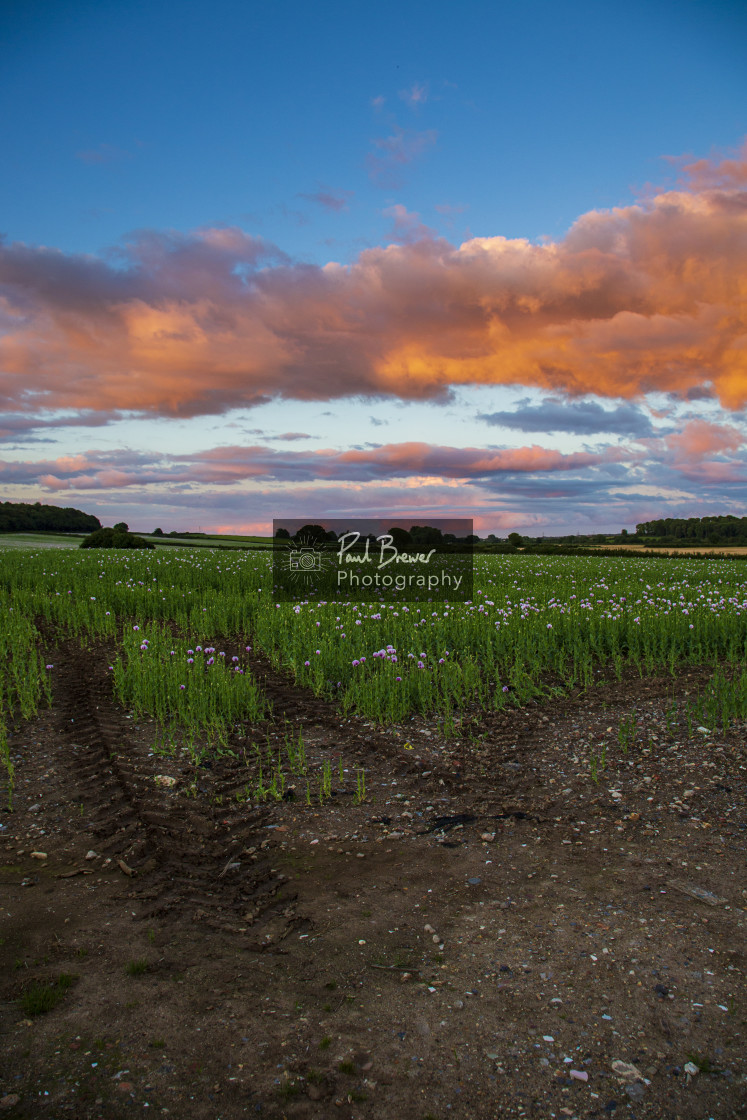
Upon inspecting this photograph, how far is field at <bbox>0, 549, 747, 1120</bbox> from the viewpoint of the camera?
9.21ft

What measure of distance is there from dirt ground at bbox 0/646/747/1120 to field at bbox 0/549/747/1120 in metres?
0.02

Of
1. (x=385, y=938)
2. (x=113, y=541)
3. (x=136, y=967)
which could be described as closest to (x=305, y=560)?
(x=385, y=938)

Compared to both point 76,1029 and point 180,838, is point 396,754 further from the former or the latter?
point 76,1029

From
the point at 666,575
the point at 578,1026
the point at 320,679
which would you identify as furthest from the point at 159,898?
the point at 666,575

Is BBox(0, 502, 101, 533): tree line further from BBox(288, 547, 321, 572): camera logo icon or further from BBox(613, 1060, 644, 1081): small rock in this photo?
BBox(613, 1060, 644, 1081): small rock

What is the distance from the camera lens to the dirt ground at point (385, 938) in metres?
2.75

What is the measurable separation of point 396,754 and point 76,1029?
4.30 meters

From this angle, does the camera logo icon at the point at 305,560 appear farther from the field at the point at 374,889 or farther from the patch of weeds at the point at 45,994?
the patch of weeds at the point at 45,994

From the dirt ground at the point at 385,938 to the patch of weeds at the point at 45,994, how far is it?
19 millimetres

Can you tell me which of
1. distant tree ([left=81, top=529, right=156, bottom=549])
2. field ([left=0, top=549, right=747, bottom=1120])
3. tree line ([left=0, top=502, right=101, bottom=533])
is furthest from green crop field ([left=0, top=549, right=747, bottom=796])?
tree line ([left=0, top=502, right=101, bottom=533])

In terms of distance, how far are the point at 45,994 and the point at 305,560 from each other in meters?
24.1

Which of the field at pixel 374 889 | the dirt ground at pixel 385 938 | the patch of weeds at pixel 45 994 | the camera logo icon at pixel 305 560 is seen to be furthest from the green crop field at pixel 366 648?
the camera logo icon at pixel 305 560

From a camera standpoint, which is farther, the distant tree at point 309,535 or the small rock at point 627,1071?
the distant tree at point 309,535

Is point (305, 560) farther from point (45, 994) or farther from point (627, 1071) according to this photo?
point (627, 1071)
